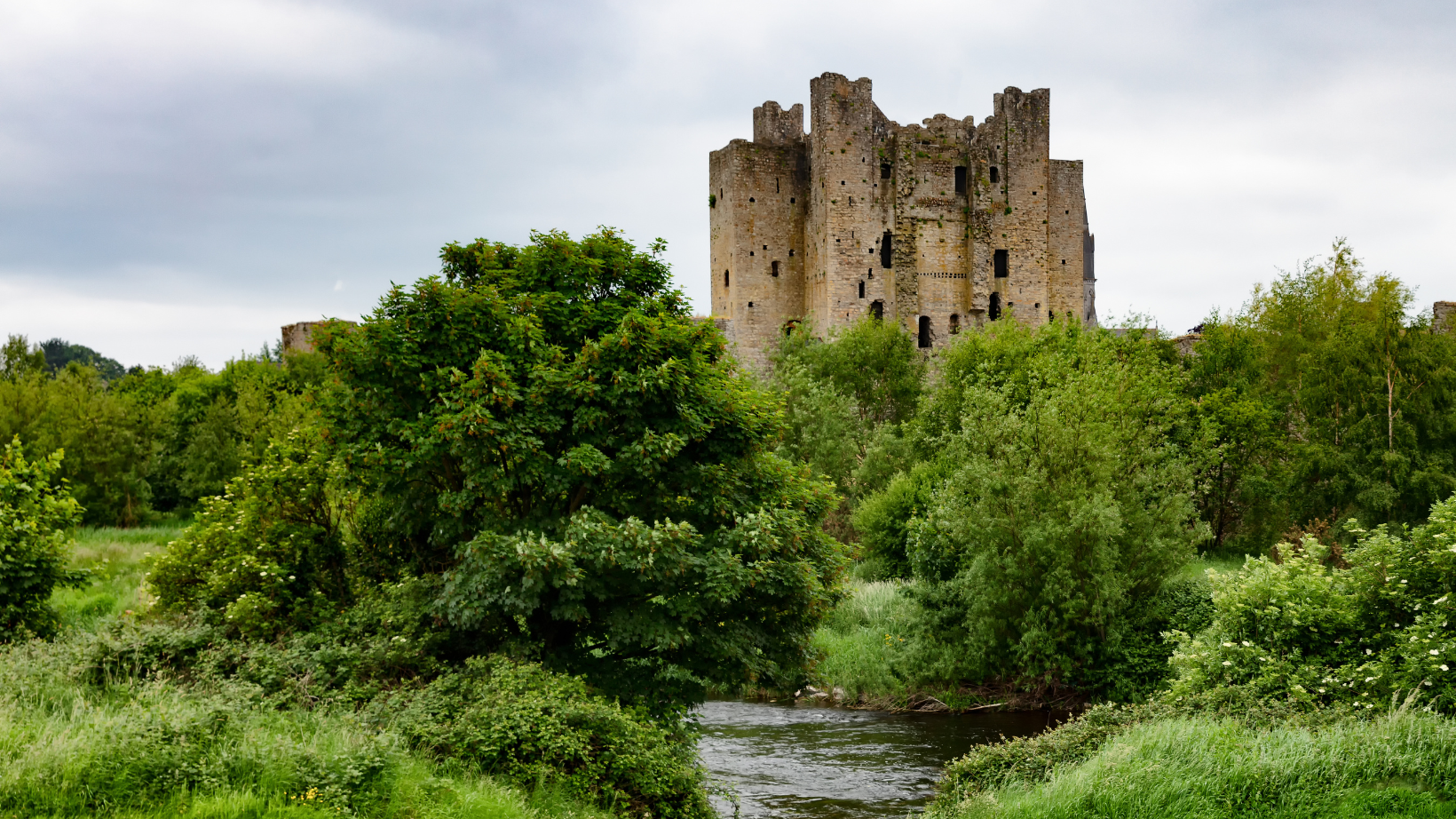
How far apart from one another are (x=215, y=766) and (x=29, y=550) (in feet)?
28.9

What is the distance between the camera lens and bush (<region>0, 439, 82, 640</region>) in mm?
16828

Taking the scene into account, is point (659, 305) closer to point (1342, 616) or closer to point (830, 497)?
point (830, 497)

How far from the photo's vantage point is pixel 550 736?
12.1m

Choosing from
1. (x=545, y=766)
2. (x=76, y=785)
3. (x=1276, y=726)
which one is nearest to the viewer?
(x=76, y=785)

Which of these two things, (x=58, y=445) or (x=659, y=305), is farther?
(x=58, y=445)

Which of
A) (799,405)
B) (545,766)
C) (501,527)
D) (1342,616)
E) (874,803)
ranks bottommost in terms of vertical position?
(874,803)

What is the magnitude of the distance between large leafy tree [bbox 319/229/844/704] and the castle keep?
36.8m

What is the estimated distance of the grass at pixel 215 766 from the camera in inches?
392

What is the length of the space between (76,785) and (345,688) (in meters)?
3.95

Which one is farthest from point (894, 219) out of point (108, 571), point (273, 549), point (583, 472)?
point (583, 472)

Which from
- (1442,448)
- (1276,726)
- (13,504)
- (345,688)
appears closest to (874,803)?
(1276,726)

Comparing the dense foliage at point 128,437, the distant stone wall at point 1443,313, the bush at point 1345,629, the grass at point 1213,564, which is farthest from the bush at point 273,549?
the distant stone wall at point 1443,313

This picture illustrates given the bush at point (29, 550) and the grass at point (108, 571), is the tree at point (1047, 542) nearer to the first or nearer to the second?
the grass at point (108, 571)

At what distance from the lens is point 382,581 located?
1703 cm
